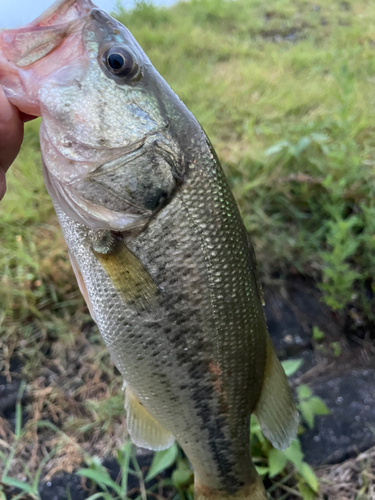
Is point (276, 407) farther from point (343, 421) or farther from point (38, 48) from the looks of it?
point (38, 48)

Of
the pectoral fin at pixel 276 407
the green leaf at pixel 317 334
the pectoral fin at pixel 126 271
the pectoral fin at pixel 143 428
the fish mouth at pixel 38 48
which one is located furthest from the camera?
the green leaf at pixel 317 334

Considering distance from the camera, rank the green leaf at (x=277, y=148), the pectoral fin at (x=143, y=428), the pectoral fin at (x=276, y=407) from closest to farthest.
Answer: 1. the pectoral fin at (x=276, y=407)
2. the pectoral fin at (x=143, y=428)
3. the green leaf at (x=277, y=148)

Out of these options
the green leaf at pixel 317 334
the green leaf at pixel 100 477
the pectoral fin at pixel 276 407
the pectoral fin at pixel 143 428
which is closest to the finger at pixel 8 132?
the pectoral fin at pixel 143 428

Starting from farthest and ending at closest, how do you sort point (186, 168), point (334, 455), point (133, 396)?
point (334, 455) < point (133, 396) < point (186, 168)

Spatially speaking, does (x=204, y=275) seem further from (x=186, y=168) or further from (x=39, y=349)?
(x=39, y=349)

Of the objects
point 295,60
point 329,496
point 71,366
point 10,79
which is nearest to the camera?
point 10,79

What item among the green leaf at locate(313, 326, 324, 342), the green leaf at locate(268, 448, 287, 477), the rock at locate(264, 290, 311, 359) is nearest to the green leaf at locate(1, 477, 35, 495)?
the green leaf at locate(268, 448, 287, 477)

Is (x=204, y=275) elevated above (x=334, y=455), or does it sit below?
above

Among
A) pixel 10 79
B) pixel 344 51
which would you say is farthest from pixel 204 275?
pixel 344 51

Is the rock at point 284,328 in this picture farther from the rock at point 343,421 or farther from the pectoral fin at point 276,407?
the pectoral fin at point 276,407
